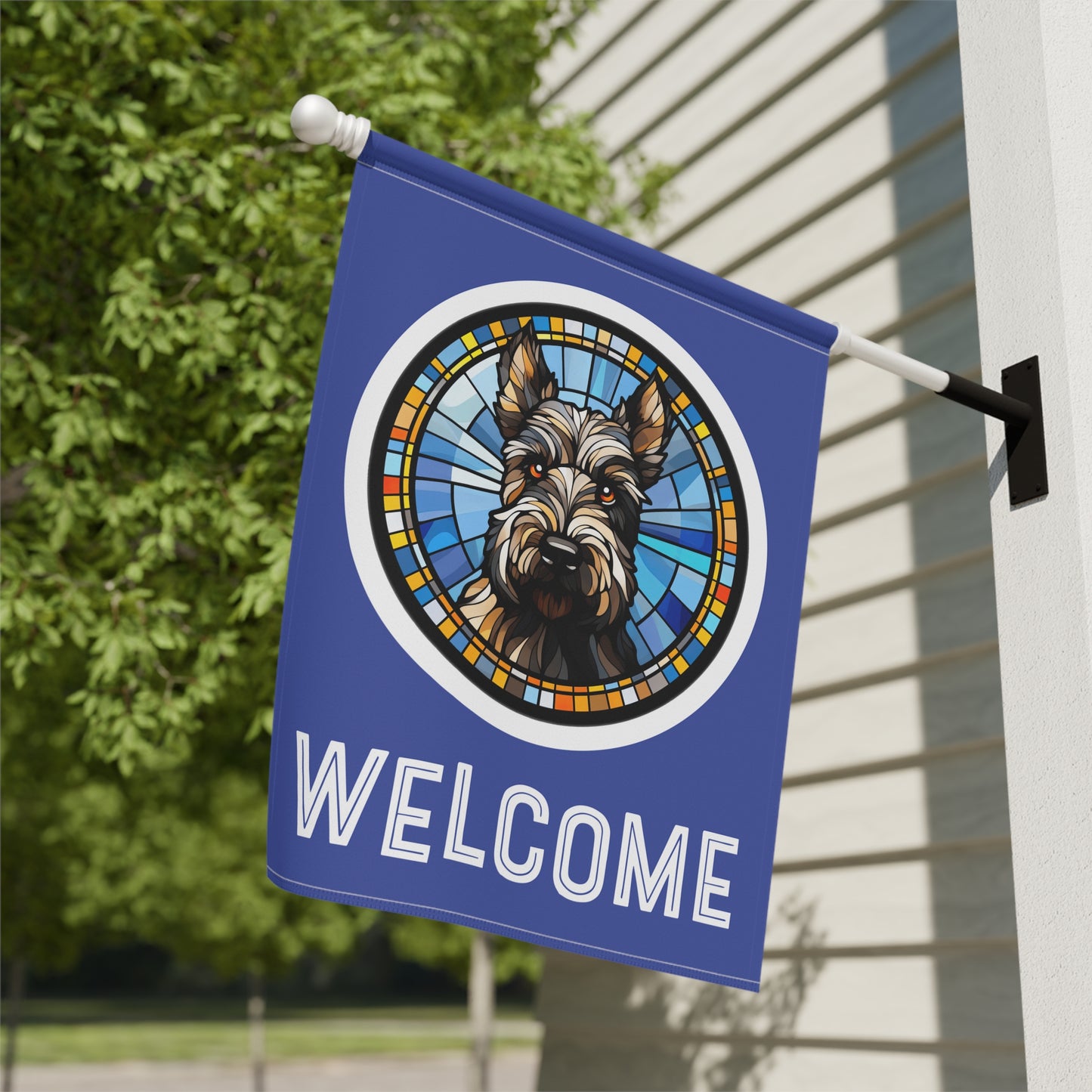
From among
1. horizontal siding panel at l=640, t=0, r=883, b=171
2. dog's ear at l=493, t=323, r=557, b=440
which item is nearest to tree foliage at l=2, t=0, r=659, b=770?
horizontal siding panel at l=640, t=0, r=883, b=171

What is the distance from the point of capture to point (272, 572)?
17.0 ft

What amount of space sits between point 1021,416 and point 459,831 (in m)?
1.67

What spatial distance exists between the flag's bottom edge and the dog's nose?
0.77m

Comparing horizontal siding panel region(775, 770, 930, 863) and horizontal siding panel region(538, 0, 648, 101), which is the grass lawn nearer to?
horizontal siding panel region(538, 0, 648, 101)

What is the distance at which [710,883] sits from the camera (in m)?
2.76

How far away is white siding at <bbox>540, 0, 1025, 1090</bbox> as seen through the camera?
4820mm

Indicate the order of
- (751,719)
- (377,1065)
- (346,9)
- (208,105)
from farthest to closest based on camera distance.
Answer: (377,1065) < (346,9) < (208,105) < (751,719)

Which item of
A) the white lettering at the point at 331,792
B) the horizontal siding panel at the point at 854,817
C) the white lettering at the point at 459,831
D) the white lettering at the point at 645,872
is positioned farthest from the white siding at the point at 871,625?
the white lettering at the point at 331,792

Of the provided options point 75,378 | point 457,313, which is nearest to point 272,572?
point 75,378

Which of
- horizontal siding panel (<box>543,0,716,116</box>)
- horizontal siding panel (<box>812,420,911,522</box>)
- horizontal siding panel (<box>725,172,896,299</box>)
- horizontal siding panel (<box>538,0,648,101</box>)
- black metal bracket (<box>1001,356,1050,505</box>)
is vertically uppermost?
horizontal siding panel (<box>538,0,648,101</box>)

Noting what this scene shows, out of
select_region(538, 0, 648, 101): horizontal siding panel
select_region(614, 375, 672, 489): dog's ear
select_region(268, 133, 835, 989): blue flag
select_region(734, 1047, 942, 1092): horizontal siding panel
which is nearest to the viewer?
select_region(268, 133, 835, 989): blue flag

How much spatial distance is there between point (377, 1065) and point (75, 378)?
2054 cm

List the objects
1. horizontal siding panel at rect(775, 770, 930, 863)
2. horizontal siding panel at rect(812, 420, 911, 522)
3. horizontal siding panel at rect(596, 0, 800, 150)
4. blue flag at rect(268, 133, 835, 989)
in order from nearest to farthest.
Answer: blue flag at rect(268, 133, 835, 989), horizontal siding panel at rect(775, 770, 930, 863), horizontal siding panel at rect(812, 420, 911, 522), horizontal siding panel at rect(596, 0, 800, 150)

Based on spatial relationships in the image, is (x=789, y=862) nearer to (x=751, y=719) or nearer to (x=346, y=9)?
(x=751, y=719)
